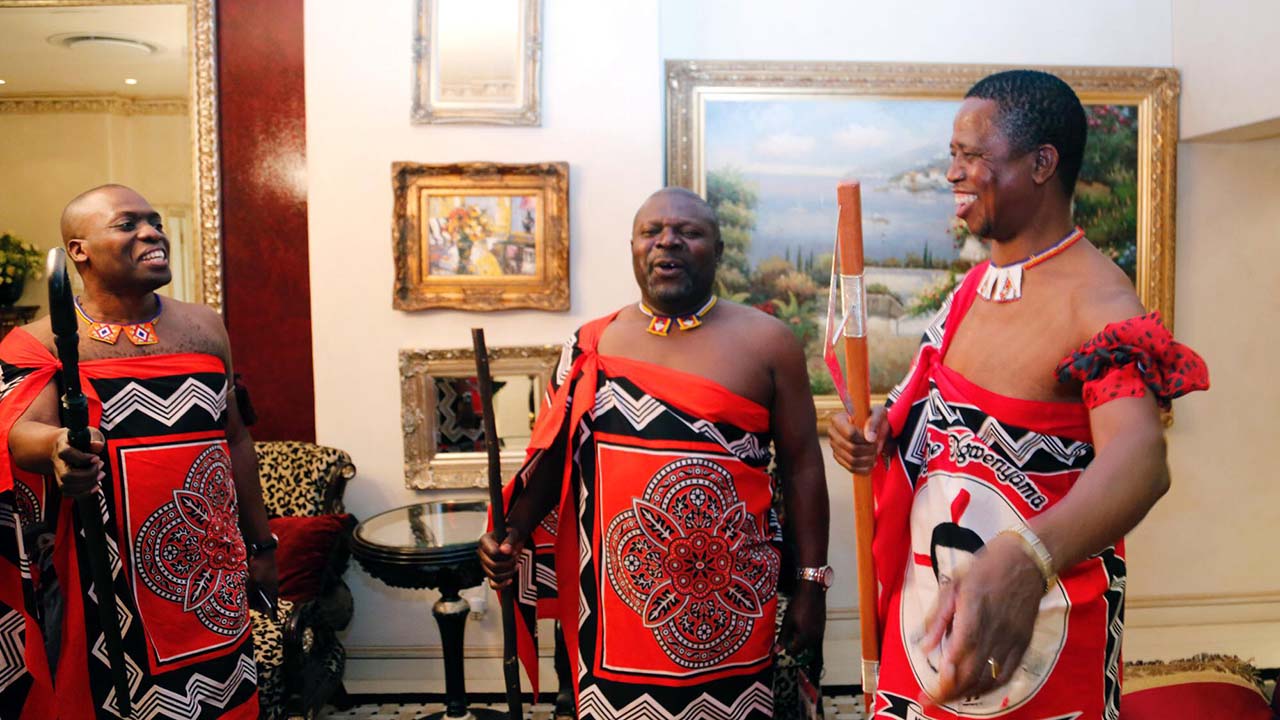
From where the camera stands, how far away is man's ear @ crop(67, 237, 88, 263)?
7.84 feet

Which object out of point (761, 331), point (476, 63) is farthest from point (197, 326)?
point (476, 63)

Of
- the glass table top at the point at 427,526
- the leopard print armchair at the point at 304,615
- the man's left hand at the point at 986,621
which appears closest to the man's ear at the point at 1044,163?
the man's left hand at the point at 986,621

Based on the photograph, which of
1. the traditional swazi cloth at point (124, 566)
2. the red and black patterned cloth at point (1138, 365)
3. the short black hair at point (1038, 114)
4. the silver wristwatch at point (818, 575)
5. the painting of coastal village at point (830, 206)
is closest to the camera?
the red and black patterned cloth at point (1138, 365)

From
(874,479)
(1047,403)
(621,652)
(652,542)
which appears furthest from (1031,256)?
(621,652)

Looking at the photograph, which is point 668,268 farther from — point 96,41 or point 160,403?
point 96,41

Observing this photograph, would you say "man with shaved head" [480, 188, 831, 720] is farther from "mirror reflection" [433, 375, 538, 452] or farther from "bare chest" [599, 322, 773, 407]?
"mirror reflection" [433, 375, 538, 452]

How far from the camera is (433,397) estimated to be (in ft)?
13.2

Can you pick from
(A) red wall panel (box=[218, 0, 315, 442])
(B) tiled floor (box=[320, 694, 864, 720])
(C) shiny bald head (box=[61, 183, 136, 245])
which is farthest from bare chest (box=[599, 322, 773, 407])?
(A) red wall panel (box=[218, 0, 315, 442])

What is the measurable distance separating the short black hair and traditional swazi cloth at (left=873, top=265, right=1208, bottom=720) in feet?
1.02

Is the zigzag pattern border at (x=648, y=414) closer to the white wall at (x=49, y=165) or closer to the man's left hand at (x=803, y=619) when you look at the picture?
the man's left hand at (x=803, y=619)

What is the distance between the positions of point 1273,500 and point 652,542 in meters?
Answer: 3.77

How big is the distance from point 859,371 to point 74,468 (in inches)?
65.1

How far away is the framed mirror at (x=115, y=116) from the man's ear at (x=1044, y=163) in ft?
11.9

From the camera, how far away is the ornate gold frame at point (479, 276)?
3939 mm
